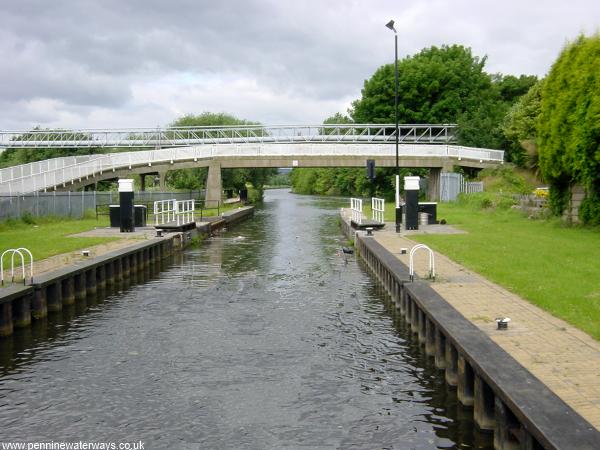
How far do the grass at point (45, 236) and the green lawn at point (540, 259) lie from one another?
13.0 m

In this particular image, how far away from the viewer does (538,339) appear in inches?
416

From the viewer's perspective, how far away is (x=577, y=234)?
2670 centimetres

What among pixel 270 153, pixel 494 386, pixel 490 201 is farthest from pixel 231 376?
pixel 270 153

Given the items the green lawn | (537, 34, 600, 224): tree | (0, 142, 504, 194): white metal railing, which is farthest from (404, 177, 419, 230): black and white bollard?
(0, 142, 504, 194): white metal railing

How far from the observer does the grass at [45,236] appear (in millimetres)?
24153

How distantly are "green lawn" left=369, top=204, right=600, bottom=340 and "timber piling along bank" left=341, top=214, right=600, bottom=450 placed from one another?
6.65 ft

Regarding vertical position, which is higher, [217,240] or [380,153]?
[380,153]

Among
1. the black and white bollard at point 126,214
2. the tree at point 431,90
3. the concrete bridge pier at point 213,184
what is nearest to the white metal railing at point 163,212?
the black and white bollard at point 126,214

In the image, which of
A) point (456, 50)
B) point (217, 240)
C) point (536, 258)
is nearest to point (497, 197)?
point (217, 240)

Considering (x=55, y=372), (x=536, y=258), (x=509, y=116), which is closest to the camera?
(x=55, y=372)

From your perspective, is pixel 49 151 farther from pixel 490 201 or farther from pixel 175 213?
pixel 490 201

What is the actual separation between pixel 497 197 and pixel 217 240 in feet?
63.1

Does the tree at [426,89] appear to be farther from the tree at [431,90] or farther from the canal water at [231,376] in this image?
the canal water at [231,376]

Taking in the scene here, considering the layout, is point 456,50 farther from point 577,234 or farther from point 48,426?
point 48,426
